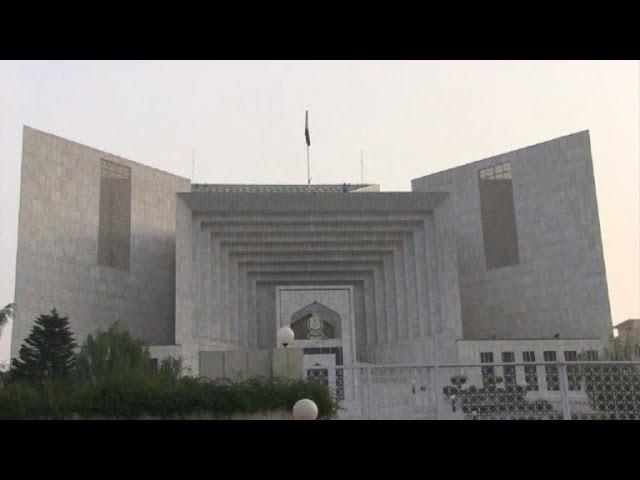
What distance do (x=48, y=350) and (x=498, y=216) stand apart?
16.3 meters

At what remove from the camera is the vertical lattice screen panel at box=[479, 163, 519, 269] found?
103 feet

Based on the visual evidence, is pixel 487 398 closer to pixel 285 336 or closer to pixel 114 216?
pixel 285 336

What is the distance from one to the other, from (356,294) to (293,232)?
13.5 ft

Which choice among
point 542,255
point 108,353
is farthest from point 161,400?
point 542,255

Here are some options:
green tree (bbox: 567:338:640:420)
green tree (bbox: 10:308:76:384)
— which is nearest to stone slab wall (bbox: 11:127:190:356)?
green tree (bbox: 10:308:76:384)

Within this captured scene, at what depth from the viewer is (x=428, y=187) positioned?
34312mm

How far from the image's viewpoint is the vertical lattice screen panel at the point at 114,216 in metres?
29.7

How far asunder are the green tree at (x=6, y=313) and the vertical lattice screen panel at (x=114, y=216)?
13.2 feet

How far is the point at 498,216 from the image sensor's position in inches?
1246

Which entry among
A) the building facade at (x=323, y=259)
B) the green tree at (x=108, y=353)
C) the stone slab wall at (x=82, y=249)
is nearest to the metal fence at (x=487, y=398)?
the green tree at (x=108, y=353)

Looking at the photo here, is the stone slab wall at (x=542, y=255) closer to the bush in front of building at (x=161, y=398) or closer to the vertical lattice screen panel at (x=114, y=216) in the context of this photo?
the vertical lattice screen panel at (x=114, y=216)
